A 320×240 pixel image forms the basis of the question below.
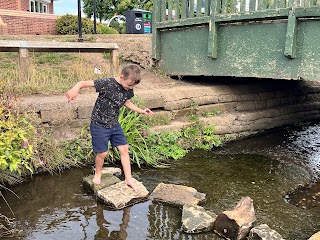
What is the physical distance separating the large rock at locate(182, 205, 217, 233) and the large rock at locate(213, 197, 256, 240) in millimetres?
88

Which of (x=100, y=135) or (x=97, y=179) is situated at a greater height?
(x=100, y=135)

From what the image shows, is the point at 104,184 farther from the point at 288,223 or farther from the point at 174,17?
the point at 174,17

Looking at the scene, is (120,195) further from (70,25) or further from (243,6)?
(70,25)

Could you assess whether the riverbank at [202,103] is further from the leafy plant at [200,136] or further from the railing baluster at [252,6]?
the railing baluster at [252,6]

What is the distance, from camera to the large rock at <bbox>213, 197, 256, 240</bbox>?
3.48 m

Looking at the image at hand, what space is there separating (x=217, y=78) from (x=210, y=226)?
5.21 m

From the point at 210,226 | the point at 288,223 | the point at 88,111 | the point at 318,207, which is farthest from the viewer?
the point at 88,111

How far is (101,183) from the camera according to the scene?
4398 millimetres

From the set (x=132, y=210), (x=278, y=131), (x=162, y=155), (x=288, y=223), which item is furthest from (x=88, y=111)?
→ (x=278, y=131)

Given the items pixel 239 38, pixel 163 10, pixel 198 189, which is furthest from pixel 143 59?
pixel 198 189

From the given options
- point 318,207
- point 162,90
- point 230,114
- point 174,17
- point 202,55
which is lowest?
point 318,207

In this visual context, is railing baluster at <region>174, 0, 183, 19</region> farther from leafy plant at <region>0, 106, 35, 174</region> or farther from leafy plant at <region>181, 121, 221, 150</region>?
leafy plant at <region>0, 106, 35, 174</region>

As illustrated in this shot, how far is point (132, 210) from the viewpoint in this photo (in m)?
4.03

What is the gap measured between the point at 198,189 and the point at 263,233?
4.60 ft
